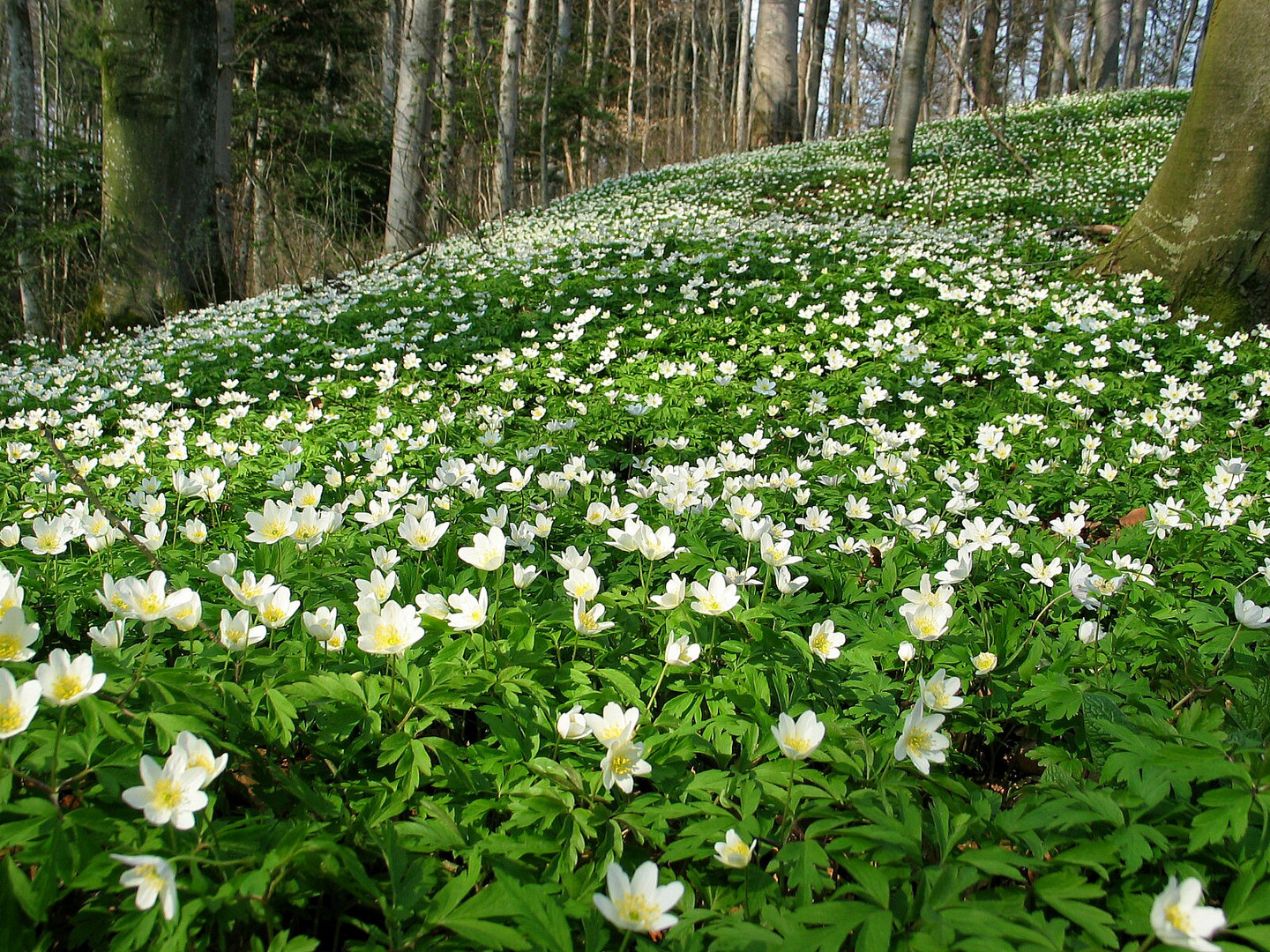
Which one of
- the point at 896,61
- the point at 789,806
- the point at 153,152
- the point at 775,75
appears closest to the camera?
the point at 789,806

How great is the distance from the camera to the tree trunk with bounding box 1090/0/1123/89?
83.2ft

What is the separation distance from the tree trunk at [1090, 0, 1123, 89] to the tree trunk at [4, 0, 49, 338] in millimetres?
32165

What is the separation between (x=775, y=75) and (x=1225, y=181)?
759 inches

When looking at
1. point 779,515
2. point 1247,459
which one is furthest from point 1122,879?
point 1247,459

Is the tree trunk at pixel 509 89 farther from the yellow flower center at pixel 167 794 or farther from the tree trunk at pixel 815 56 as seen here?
the tree trunk at pixel 815 56

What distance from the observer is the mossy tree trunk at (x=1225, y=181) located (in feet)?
17.5

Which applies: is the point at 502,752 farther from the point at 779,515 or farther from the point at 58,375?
the point at 58,375

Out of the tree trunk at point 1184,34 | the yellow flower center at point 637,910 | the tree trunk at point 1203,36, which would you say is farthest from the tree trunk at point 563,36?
the tree trunk at point 1184,34

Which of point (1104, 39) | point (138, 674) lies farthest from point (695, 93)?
point (138, 674)

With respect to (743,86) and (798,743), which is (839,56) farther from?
(798,743)

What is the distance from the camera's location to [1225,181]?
18.0ft

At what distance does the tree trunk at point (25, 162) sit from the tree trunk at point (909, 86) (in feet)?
45.7

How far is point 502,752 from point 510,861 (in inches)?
10.3

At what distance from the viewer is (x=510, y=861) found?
4.12 feet
